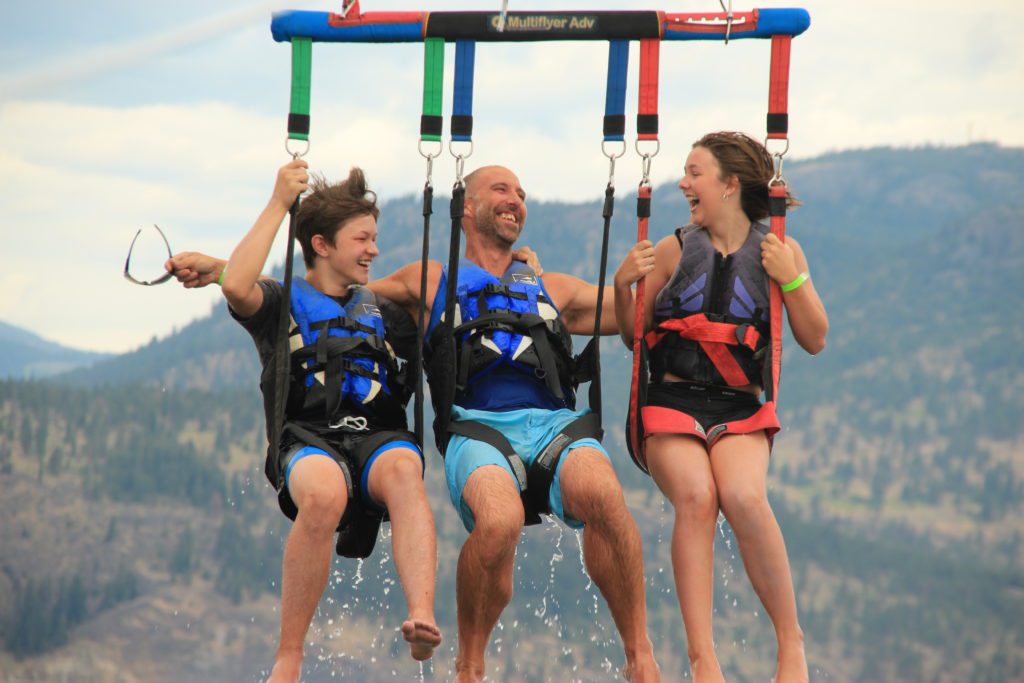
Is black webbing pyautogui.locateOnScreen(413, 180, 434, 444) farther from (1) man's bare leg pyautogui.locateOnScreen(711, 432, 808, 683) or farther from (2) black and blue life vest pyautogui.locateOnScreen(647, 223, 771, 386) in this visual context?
(1) man's bare leg pyautogui.locateOnScreen(711, 432, 808, 683)

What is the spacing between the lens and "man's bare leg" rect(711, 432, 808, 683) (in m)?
6.96

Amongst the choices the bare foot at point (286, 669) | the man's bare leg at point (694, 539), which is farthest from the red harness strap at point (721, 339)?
the bare foot at point (286, 669)

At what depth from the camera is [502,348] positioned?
25.7 ft

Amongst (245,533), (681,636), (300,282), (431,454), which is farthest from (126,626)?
(300,282)

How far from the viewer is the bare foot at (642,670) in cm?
720

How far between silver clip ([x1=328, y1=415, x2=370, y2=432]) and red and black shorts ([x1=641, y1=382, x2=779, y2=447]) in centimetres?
137

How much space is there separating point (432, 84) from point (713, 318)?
182 cm

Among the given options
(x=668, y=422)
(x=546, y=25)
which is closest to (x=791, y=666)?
(x=668, y=422)

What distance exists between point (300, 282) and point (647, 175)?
1.85 m

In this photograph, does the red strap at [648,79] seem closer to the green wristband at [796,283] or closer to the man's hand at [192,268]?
the green wristband at [796,283]

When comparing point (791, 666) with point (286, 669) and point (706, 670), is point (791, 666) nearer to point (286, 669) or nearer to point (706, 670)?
point (706, 670)

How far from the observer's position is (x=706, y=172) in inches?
303

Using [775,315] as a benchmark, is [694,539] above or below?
below

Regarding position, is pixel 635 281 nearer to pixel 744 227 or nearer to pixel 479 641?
pixel 744 227
